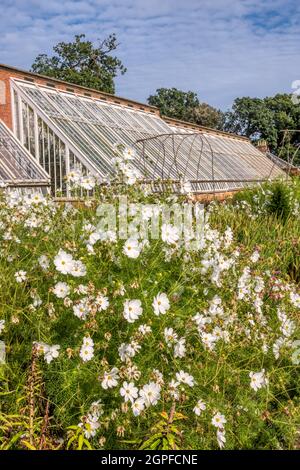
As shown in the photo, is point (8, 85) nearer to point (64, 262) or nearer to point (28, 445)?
point (64, 262)

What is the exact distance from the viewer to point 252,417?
3.12 metres

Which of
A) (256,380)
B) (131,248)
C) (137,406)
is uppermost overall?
(131,248)

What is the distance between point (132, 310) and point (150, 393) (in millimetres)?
423

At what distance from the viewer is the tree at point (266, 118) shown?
49969mm

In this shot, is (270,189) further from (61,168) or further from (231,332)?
(231,332)

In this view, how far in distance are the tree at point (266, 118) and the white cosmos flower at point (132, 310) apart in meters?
46.9

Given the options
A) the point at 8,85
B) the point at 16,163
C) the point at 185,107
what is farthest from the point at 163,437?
the point at 185,107

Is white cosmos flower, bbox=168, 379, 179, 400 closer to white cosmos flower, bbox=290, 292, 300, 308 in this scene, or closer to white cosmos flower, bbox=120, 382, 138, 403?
white cosmos flower, bbox=120, 382, 138, 403

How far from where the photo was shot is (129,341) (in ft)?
9.62

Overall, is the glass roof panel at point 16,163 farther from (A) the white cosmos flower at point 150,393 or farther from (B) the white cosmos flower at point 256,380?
(A) the white cosmos flower at point 150,393

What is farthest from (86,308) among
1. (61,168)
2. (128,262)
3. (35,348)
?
(61,168)

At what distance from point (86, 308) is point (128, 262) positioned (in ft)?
2.07

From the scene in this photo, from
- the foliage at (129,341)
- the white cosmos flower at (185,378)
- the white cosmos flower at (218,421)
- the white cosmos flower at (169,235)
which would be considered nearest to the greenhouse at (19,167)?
the foliage at (129,341)

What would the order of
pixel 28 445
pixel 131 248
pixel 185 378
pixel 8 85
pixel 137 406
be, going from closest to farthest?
pixel 28 445 < pixel 137 406 < pixel 185 378 < pixel 131 248 < pixel 8 85
